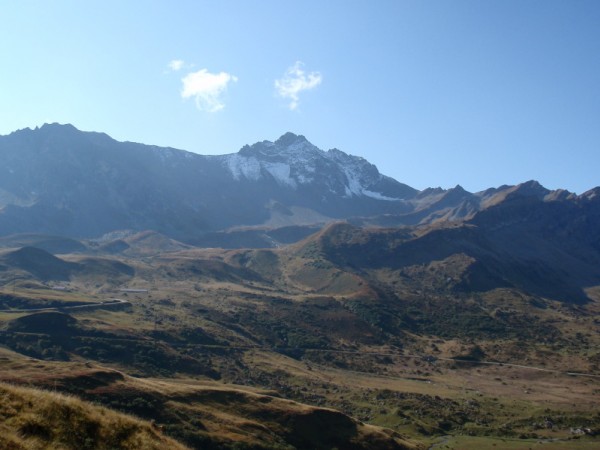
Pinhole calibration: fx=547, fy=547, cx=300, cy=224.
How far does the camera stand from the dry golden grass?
21859 millimetres

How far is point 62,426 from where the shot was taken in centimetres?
2402

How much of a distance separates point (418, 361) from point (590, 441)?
3110 inches

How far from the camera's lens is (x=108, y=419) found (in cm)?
2705

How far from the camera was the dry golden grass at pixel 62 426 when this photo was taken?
71.7 ft

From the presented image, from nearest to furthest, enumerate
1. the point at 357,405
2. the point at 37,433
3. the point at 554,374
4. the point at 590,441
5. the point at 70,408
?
the point at 37,433, the point at 70,408, the point at 590,441, the point at 357,405, the point at 554,374

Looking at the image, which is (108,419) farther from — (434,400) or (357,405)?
(434,400)

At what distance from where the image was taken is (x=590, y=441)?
104m

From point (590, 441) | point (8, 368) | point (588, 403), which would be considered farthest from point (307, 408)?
point (588, 403)

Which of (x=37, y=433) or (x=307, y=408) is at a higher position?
(x=37, y=433)

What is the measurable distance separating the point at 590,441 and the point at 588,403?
32261mm

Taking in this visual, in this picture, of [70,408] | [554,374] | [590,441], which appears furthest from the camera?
[554,374]

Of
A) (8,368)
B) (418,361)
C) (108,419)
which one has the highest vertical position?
(108,419)

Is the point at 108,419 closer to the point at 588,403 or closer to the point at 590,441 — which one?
the point at 590,441

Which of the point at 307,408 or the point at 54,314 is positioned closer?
the point at 307,408
